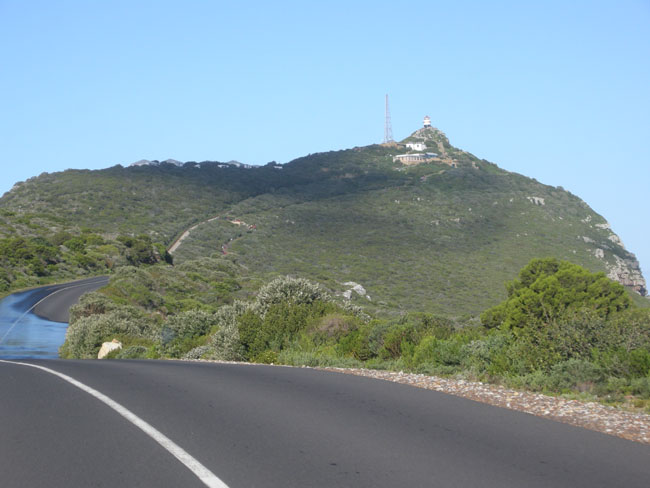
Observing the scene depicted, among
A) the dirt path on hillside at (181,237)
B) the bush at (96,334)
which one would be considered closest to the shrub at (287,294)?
the bush at (96,334)

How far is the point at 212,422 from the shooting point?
734 centimetres

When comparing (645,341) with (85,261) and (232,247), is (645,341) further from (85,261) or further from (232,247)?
(232,247)

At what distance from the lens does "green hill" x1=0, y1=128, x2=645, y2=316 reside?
2456 inches

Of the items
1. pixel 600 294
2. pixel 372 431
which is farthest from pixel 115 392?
pixel 600 294

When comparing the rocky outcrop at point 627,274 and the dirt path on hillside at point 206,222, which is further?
the dirt path on hillside at point 206,222

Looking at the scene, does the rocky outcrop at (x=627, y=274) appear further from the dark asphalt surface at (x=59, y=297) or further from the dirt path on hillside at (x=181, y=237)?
the dark asphalt surface at (x=59, y=297)

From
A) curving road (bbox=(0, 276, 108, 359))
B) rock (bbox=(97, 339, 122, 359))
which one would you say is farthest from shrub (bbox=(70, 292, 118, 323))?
rock (bbox=(97, 339, 122, 359))

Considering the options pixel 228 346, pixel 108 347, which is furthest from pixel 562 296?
pixel 108 347

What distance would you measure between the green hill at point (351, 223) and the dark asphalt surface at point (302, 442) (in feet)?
134

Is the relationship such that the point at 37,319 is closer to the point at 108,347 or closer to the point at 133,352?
the point at 108,347

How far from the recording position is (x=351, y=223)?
3302 inches

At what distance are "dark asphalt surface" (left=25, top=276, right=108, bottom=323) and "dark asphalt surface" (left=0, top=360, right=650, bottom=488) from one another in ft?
108

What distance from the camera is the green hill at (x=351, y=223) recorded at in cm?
6238

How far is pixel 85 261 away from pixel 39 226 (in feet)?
43.6
